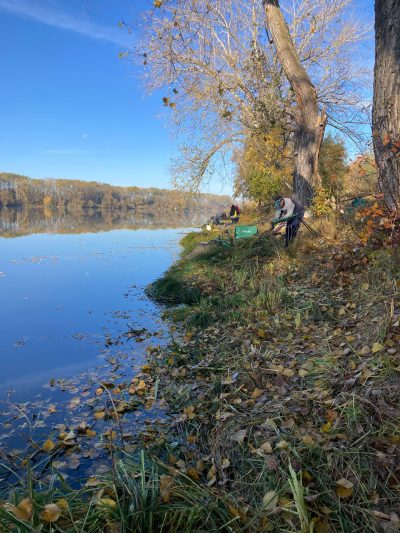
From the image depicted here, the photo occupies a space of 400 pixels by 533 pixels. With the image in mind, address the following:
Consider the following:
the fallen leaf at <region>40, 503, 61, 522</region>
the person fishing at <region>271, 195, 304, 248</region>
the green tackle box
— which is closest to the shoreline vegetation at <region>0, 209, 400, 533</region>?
the fallen leaf at <region>40, 503, 61, 522</region>

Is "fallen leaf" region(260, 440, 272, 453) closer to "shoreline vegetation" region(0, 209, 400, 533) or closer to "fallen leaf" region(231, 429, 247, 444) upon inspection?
"shoreline vegetation" region(0, 209, 400, 533)

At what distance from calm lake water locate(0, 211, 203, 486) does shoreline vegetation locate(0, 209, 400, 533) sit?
83 cm

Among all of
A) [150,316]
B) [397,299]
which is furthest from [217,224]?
[397,299]

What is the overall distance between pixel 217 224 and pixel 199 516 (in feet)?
65.8

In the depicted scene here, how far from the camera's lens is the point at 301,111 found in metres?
10.6

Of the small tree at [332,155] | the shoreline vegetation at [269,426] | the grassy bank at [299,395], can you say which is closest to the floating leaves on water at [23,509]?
the shoreline vegetation at [269,426]

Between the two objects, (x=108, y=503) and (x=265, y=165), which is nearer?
(x=108, y=503)

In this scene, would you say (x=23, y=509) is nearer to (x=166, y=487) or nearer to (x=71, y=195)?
(x=166, y=487)

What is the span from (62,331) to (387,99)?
6.97 m

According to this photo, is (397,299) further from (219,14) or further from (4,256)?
(4,256)

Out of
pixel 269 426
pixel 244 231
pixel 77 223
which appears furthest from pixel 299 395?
pixel 77 223

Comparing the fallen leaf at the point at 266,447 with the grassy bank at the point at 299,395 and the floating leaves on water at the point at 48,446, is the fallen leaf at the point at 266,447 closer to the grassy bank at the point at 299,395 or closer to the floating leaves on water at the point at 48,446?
the grassy bank at the point at 299,395

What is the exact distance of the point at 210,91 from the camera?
538 inches

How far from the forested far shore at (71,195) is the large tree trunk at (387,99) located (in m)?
111
